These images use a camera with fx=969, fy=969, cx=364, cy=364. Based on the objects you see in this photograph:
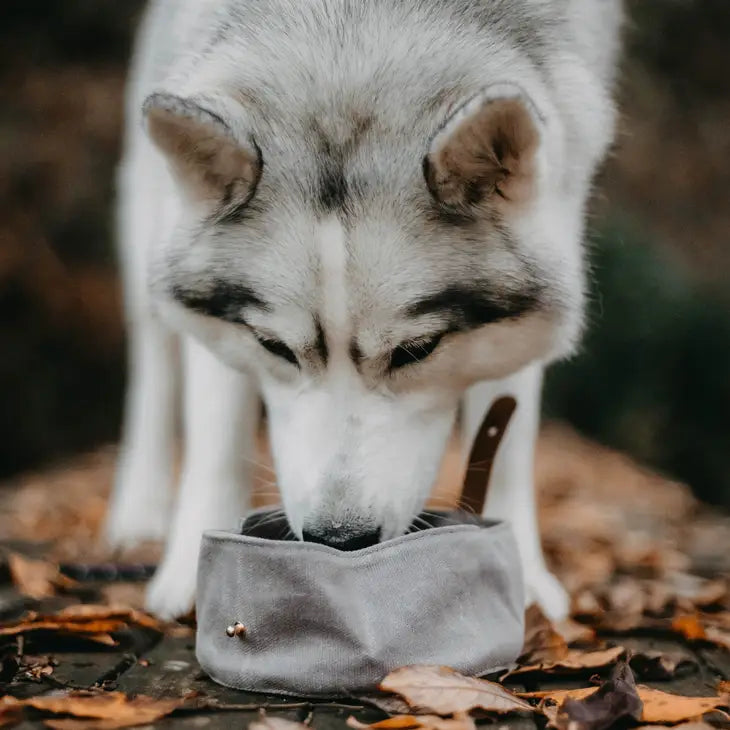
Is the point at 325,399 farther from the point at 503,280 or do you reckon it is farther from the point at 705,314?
the point at 705,314

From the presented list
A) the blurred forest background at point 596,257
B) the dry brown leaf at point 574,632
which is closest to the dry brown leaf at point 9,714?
the dry brown leaf at point 574,632

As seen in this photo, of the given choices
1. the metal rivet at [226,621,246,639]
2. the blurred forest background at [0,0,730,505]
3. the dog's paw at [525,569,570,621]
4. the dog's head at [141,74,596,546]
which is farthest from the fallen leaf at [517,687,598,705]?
the blurred forest background at [0,0,730,505]

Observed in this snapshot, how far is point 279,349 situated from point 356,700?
29.3 inches

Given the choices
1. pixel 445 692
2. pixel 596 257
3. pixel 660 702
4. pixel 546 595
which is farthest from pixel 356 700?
pixel 596 257

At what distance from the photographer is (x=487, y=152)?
193 cm

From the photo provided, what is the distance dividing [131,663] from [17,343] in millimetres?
5210

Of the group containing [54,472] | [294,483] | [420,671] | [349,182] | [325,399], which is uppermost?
[349,182]

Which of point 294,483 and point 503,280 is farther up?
point 503,280

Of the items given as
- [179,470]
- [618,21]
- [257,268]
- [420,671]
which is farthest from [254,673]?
[179,470]

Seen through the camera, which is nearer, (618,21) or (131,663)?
(131,663)

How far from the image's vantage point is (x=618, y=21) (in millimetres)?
3027

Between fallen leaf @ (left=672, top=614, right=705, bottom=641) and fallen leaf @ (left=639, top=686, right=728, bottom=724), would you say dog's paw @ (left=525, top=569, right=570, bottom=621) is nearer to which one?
fallen leaf @ (left=672, top=614, right=705, bottom=641)

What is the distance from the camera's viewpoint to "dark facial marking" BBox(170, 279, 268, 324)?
2.07 m

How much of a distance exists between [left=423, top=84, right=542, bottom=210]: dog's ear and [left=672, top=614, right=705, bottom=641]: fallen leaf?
3.50 feet
